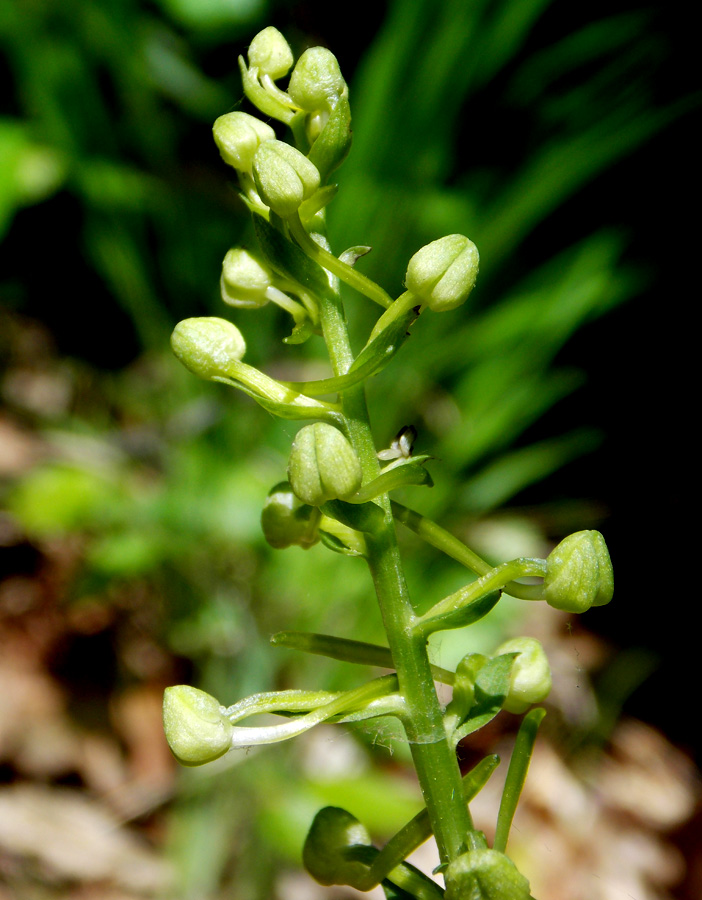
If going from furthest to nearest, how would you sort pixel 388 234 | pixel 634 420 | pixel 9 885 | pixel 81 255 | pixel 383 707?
pixel 81 255, pixel 634 420, pixel 388 234, pixel 9 885, pixel 383 707

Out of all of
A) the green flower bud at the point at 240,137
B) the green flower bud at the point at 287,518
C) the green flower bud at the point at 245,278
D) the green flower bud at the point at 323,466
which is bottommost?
the green flower bud at the point at 323,466

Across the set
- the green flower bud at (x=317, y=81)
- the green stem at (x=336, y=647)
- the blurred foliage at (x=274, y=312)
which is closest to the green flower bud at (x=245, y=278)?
the green flower bud at (x=317, y=81)

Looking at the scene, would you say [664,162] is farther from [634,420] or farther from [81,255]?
[81,255]

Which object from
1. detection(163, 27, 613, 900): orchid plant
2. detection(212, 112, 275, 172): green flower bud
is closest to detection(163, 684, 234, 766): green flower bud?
detection(163, 27, 613, 900): orchid plant

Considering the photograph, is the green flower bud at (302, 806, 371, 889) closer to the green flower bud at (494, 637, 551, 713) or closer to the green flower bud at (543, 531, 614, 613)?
the green flower bud at (494, 637, 551, 713)

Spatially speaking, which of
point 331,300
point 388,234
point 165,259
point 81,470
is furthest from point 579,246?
point 331,300

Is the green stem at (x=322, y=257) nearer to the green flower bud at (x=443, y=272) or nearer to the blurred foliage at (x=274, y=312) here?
the green flower bud at (x=443, y=272)
